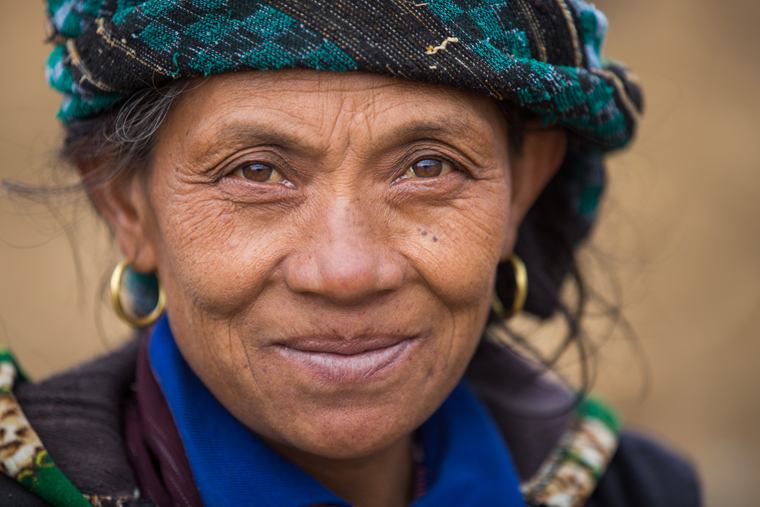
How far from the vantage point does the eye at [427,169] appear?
172 centimetres

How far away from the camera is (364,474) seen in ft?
6.64

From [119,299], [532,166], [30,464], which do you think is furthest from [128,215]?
[532,166]

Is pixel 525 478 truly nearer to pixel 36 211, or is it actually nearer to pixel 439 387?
pixel 439 387

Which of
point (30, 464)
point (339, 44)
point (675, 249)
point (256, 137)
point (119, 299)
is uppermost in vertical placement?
point (339, 44)

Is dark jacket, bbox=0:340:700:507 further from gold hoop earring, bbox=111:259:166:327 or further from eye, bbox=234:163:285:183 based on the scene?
eye, bbox=234:163:285:183

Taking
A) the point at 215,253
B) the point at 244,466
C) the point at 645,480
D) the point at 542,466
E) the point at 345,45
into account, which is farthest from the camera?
the point at 645,480

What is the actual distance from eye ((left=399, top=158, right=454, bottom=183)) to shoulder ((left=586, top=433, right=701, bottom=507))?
152 cm

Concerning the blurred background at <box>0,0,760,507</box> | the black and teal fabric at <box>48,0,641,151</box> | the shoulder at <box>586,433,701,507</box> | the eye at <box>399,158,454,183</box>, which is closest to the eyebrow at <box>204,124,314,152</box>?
the black and teal fabric at <box>48,0,641,151</box>

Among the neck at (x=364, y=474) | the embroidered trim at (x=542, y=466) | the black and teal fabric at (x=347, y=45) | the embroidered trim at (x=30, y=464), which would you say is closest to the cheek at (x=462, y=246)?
the black and teal fabric at (x=347, y=45)

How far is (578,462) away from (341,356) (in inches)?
Answer: 47.5

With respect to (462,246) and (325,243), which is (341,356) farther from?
(462,246)

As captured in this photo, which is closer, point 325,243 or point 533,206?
point 325,243

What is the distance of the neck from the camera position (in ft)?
6.40

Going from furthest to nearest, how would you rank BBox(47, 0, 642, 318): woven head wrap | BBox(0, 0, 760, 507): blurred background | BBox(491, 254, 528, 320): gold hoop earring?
BBox(0, 0, 760, 507): blurred background → BBox(491, 254, 528, 320): gold hoop earring → BBox(47, 0, 642, 318): woven head wrap
